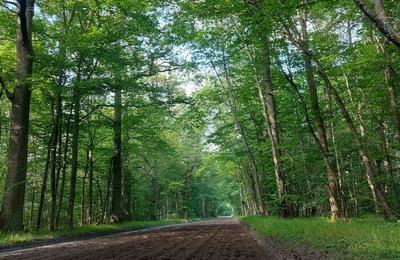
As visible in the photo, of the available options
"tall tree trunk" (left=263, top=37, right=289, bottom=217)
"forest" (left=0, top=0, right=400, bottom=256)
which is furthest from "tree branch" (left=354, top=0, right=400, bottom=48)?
"tall tree trunk" (left=263, top=37, right=289, bottom=217)

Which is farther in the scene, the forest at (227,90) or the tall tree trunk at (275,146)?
the tall tree trunk at (275,146)

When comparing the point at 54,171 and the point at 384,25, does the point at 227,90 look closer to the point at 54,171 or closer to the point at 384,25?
the point at 54,171

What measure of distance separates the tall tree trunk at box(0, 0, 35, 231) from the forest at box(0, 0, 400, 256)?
56mm

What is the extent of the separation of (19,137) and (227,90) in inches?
588

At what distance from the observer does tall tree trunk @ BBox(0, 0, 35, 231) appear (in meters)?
18.0

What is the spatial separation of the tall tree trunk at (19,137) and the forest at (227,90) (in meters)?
0.06

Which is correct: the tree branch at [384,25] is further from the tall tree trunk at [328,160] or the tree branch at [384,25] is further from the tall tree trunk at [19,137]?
the tall tree trunk at [19,137]

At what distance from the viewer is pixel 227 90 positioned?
29.3 metres

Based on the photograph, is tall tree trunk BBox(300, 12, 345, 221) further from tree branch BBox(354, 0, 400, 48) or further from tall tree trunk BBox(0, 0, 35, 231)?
tall tree trunk BBox(0, 0, 35, 231)

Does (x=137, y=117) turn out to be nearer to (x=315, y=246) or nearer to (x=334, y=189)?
(x=334, y=189)

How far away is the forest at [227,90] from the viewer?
49.2 ft

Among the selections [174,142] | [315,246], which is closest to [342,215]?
[315,246]

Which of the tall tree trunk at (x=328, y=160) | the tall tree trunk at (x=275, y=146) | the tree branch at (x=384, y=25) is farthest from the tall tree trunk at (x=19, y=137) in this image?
the tree branch at (x=384, y=25)

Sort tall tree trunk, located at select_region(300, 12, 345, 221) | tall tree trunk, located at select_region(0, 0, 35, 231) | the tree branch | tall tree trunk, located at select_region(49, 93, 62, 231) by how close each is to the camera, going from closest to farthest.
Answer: the tree branch < tall tree trunk, located at select_region(300, 12, 345, 221) < tall tree trunk, located at select_region(0, 0, 35, 231) < tall tree trunk, located at select_region(49, 93, 62, 231)
